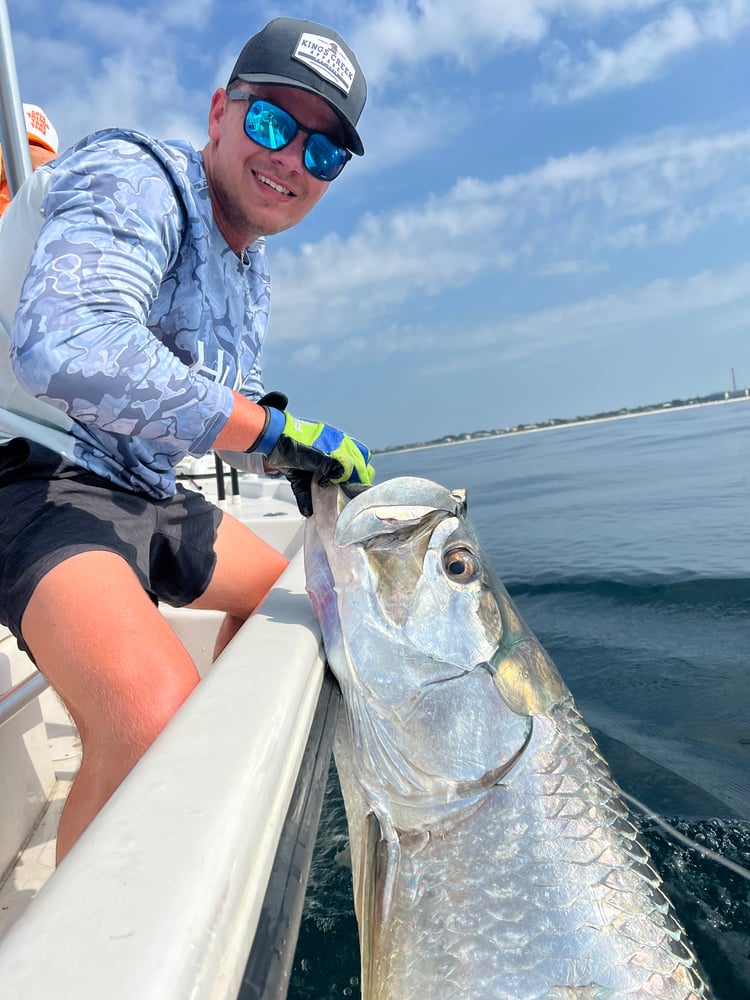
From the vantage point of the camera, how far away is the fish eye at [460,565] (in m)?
1.35

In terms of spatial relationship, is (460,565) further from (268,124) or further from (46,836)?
(46,836)

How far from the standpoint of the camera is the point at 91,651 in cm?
136

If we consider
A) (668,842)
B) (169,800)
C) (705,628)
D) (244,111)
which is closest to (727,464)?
(705,628)

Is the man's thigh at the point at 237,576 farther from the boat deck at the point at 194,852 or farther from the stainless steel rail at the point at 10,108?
the stainless steel rail at the point at 10,108

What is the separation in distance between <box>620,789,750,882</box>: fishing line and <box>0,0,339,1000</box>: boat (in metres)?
1.14

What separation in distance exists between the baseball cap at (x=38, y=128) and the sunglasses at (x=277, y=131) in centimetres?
210

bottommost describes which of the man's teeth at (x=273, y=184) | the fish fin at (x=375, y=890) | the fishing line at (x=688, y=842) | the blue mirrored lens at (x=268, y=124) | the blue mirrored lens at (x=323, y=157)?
the fishing line at (x=688, y=842)

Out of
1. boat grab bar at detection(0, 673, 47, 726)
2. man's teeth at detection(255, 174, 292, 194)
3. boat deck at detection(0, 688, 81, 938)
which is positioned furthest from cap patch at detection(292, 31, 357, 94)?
boat deck at detection(0, 688, 81, 938)

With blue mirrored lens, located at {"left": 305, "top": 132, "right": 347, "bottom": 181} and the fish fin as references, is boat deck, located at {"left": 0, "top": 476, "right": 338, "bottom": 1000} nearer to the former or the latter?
the fish fin

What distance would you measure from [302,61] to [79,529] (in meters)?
1.37

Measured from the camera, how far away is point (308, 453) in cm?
165

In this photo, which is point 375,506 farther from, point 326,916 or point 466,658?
point 326,916

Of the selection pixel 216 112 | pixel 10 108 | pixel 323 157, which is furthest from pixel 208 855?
pixel 10 108

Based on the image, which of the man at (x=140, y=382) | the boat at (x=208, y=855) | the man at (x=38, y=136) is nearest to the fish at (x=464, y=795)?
the boat at (x=208, y=855)
